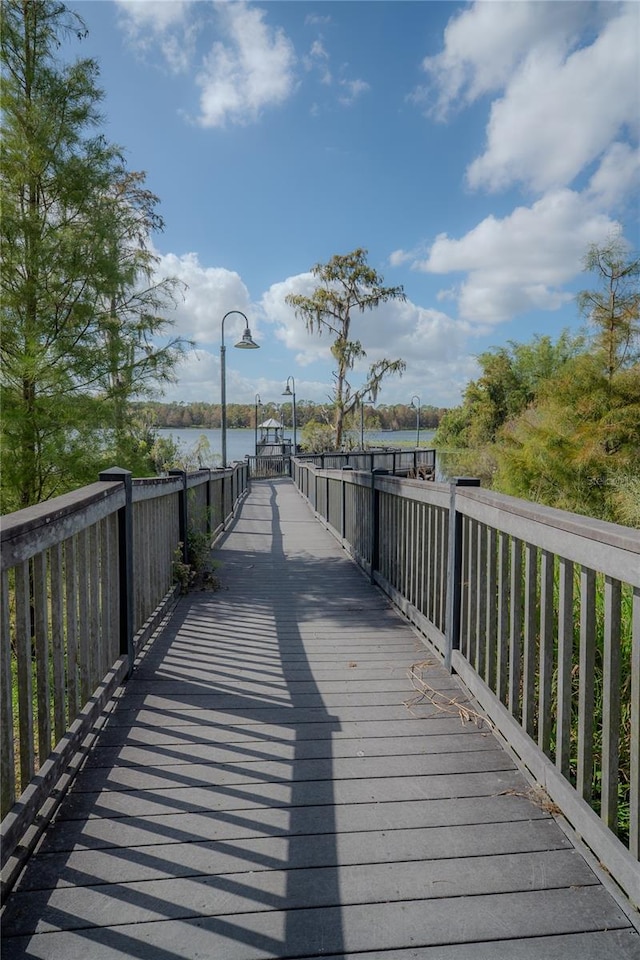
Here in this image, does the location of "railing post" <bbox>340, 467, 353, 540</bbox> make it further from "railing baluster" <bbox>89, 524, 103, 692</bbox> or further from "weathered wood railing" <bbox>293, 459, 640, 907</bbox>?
"railing baluster" <bbox>89, 524, 103, 692</bbox>

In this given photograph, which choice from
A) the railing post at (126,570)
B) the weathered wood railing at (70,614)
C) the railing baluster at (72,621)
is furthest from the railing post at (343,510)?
the railing baluster at (72,621)

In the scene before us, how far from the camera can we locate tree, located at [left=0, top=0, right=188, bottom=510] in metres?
5.42

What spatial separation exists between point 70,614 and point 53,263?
461 centimetres

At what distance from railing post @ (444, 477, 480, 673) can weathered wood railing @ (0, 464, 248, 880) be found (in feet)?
5.61

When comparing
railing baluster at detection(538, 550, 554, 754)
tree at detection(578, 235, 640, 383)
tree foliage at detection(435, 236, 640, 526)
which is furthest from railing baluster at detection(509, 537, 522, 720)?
tree at detection(578, 235, 640, 383)

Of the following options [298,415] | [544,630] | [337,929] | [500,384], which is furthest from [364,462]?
[298,415]

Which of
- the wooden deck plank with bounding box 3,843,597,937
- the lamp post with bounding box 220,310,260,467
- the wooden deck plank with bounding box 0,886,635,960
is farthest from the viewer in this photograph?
the lamp post with bounding box 220,310,260,467

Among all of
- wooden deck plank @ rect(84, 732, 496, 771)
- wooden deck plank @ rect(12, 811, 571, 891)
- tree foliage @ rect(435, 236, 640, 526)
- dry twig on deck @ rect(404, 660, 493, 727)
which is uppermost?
tree foliage @ rect(435, 236, 640, 526)

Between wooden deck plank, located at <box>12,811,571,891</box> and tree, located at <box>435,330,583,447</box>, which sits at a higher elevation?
tree, located at <box>435,330,583,447</box>

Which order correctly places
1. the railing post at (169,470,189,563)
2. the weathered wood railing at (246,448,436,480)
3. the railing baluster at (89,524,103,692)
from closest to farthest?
the railing baluster at (89,524,103,692) < the railing post at (169,470,189,563) < the weathered wood railing at (246,448,436,480)

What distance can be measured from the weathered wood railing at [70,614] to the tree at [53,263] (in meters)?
2.18

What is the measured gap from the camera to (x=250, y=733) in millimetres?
2432

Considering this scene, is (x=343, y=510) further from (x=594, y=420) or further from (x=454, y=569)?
(x=594, y=420)

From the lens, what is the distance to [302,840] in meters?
1.74
